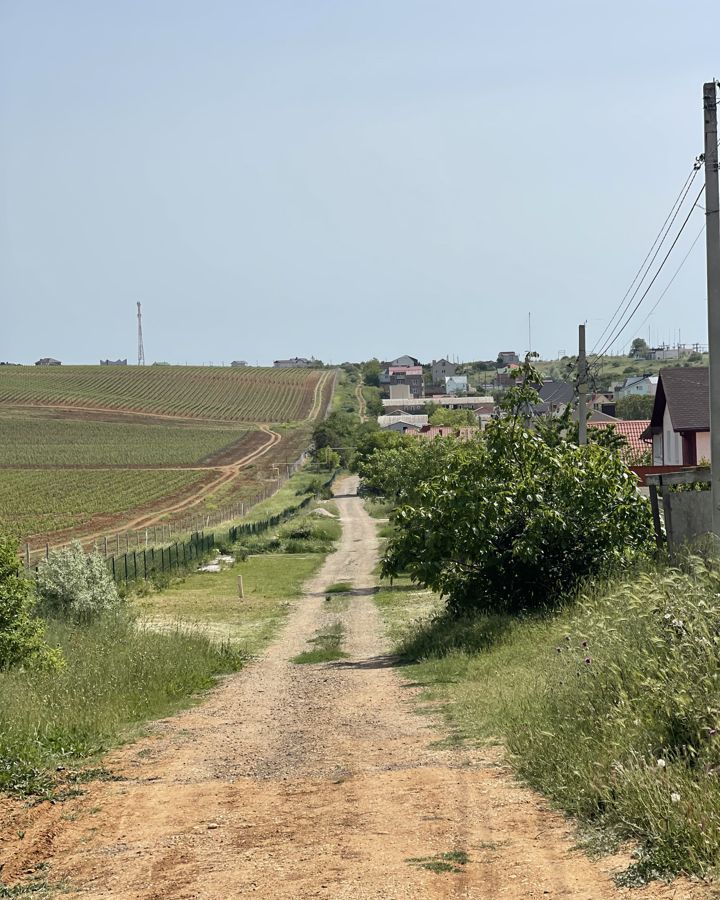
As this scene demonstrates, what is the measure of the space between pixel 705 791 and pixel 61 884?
399 cm

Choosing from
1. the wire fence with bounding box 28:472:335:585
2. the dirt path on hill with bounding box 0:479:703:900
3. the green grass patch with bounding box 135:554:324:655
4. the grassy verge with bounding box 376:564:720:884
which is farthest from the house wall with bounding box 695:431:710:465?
the dirt path on hill with bounding box 0:479:703:900

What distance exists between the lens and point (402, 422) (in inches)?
6127

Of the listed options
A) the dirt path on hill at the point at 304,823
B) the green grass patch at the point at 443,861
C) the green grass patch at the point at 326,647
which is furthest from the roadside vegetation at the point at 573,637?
the green grass patch at the point at 326,647

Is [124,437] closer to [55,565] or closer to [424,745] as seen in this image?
[55,565]

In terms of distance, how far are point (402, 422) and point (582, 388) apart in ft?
411

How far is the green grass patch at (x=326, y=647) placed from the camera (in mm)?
20969

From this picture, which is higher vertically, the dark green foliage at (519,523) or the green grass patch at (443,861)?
the dark green foliage at (519,523)

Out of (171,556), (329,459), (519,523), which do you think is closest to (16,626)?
(519,523)

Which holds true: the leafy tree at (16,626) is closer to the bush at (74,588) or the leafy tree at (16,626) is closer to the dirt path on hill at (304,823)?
the dirt path on hill at (304,823)

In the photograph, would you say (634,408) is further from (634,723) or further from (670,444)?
(634,723)

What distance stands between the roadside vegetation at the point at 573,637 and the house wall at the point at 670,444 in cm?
1671

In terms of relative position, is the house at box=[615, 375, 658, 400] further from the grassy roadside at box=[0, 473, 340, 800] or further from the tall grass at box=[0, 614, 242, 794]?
the tall grass at box=[0, 614, 242, 794]

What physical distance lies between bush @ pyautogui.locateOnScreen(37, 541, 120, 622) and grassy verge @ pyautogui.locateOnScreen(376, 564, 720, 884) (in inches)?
506

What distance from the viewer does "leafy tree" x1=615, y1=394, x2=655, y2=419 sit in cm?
13225
